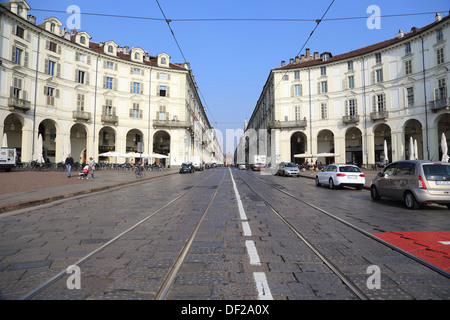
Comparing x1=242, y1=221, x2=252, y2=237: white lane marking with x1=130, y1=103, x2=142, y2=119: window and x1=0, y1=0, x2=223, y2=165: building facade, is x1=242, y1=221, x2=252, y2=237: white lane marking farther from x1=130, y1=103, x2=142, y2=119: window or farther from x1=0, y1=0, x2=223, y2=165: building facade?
x1=130, y1=103, x2=142, y2=119: window

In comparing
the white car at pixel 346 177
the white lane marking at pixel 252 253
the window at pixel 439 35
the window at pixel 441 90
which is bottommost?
the white lane marking at pixel 252 253

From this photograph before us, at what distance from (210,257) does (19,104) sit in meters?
35.2

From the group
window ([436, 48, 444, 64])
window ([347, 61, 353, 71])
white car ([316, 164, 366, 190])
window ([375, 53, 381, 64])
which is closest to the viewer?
white car ([316, 164, 366, 190])

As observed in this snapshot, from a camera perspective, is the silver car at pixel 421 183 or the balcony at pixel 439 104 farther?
the balcony at pixel 439 104

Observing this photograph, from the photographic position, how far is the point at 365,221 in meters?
6.11

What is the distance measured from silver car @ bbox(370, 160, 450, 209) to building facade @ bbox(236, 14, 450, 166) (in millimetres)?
27682

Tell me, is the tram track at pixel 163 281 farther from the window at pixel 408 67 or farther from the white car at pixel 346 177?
the window at pixel 408 67

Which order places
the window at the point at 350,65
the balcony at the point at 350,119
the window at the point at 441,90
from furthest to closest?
the window at the point at 350,65
the balcony at the point at 350,119
the window at the point at 441,90

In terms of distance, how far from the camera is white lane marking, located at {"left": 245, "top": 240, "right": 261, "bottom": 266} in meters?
3.39

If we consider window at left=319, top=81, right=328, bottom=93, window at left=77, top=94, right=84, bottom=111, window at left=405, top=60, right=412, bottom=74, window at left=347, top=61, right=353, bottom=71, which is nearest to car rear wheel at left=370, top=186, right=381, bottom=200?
window at left=405, top=60, right=412, bottom=74

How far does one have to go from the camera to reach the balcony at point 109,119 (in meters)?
39.3

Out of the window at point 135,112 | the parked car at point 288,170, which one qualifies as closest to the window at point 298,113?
the parked car at point 288,170

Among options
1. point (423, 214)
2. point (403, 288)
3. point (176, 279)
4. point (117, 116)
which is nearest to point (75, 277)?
point (176, 279)

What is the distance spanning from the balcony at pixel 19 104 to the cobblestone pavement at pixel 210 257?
29302mm
